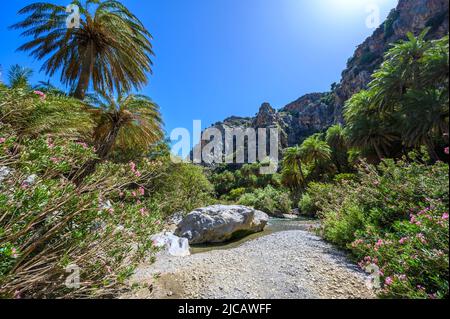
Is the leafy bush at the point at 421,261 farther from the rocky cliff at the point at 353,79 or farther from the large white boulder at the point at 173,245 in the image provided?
the rocky cliff at the point at 353,79

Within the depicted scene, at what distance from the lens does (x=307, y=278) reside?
3688 mm

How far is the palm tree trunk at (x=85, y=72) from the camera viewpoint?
855cm

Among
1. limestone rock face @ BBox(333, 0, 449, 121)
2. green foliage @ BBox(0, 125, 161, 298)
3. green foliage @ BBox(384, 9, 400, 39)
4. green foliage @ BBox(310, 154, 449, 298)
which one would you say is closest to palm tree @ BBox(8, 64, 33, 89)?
green foliage @ BBox(0, 125, 161, 298)

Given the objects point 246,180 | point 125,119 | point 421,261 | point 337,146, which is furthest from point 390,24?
point 421,261

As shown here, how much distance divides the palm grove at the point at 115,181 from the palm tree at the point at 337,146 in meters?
18.4

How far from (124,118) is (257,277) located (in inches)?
332

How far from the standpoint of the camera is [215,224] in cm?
841

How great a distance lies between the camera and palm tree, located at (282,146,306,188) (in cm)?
3008

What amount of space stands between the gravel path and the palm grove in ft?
1.55

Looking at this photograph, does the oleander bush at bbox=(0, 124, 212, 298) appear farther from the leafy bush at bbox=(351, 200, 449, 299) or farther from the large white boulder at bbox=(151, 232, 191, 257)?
the leafy bush at bbox=(351, 200, 449, 299)

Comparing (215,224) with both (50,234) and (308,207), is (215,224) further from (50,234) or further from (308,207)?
(308,207)
